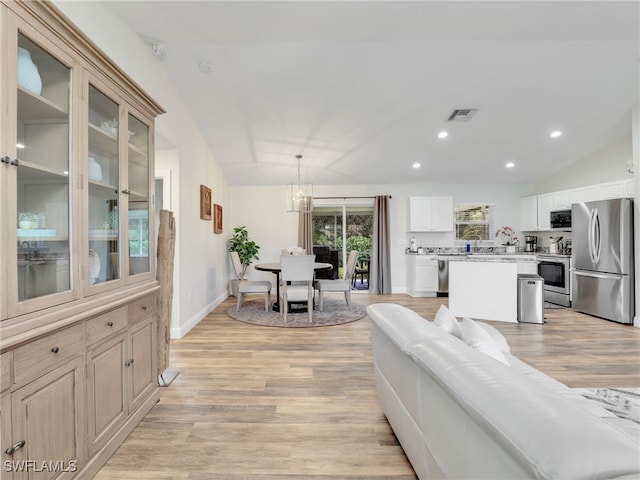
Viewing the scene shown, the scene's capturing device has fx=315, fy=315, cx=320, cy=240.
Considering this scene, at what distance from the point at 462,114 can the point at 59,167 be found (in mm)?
4549

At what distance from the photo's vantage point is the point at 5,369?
113 cm

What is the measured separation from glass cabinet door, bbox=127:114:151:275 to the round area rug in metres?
2.43

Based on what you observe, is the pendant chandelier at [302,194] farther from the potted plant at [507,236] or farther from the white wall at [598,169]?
the white wall at [598,169]

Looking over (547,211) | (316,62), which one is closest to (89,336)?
(316,62)

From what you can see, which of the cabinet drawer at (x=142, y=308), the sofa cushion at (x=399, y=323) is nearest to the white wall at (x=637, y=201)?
the sofa cushion at (x=399, y=323)

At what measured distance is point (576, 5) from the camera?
2459 mm

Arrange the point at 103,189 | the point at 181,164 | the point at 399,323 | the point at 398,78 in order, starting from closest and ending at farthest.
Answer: the point at 399,323
the point at 103,189
the point at 398,78
the point at 181,164

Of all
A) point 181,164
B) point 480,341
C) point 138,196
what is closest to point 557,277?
point 480,341

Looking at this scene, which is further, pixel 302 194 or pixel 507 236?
pixel 507 236

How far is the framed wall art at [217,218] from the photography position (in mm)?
5492

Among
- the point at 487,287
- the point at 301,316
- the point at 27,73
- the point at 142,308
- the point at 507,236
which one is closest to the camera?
the point at 27,73

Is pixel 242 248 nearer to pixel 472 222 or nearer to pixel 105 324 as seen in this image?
pixel 105 324

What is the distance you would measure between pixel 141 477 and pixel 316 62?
3.65 meters

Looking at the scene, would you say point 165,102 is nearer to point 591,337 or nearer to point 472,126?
point 472,126
